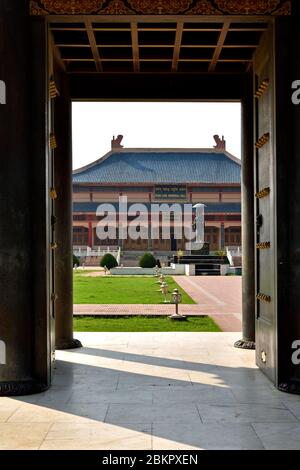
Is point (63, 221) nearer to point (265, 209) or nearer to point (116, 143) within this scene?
point (265, 209)

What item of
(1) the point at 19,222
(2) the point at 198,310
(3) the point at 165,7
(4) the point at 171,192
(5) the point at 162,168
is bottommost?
(2) the point at 198,310

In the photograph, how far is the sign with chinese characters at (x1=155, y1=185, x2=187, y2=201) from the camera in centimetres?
5531

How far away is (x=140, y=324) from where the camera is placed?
12.3m

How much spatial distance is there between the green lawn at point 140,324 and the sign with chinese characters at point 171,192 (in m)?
42.1

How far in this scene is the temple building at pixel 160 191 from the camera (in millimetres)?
54031

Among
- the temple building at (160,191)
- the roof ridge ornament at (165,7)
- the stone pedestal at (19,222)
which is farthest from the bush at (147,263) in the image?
the roof ridge ornament at (165,7)

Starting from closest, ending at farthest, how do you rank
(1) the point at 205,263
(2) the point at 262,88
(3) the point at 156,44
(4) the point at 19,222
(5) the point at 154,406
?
(5) the point at 154,406, (4) the point at 19,222, (2) the point at 262,88, (3) the point at 156,44, (1) the point at 205,263

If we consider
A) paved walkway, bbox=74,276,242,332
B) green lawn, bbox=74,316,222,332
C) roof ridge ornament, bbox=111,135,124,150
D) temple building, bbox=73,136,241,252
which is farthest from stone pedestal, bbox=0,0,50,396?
roof ridge ornament, bbox=111,135,124,150

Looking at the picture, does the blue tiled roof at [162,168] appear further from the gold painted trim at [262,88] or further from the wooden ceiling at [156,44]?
the gold painted trim at [262,88]

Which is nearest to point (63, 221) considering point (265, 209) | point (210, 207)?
point (265, 209)

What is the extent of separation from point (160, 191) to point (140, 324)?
143 feet

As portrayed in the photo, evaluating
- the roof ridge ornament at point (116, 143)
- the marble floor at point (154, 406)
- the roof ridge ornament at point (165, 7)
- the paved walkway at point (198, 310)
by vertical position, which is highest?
the roof ridge ornament at point (116, 143)

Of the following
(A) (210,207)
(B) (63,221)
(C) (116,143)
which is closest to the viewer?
(B) (63,221)
